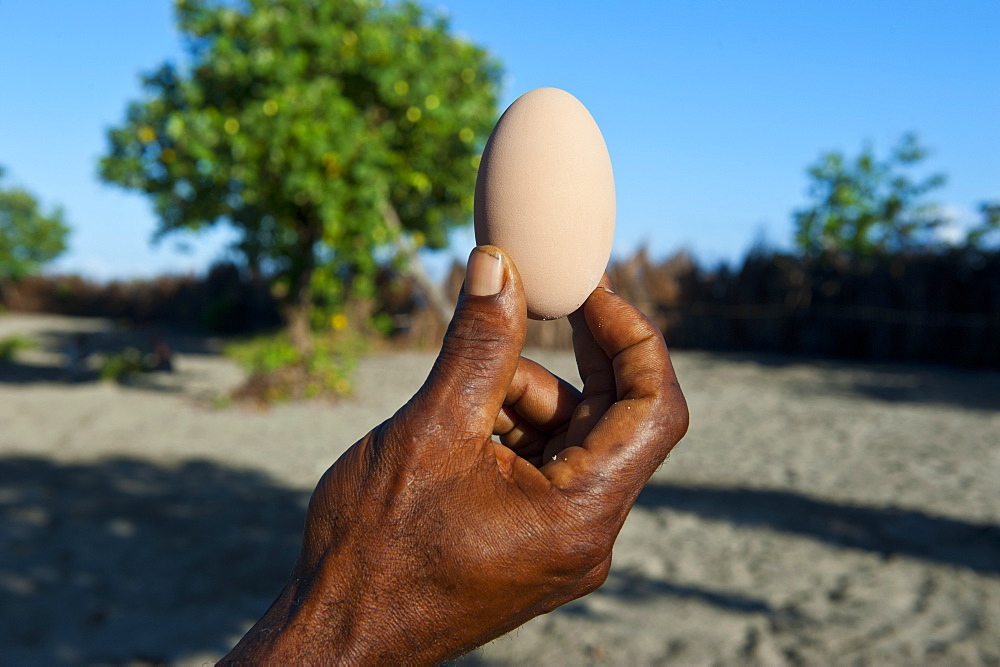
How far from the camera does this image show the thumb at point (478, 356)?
3.86 feet

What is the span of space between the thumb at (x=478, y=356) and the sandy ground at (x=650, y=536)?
96.5 inches

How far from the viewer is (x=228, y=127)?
7191 millimetres

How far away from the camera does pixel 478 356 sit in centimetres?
118

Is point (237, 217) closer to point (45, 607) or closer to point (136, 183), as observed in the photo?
point (136, 183)

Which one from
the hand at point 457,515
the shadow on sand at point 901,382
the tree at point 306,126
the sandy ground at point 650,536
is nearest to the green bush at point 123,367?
the sandy ground at point 650,536

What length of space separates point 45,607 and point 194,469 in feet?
8.10

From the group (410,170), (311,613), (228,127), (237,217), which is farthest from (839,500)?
(237,217)

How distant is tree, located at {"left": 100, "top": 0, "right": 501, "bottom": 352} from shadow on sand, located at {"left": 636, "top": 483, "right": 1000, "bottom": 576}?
Result: 13.6 ft

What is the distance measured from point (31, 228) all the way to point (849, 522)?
45987 millimetres

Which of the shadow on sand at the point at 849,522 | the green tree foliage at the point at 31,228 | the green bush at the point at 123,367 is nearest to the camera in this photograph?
the shadow on sand at the point at 849,522

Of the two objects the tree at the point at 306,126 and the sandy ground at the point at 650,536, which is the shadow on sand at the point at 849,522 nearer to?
the sandy ground at the point at 650,536

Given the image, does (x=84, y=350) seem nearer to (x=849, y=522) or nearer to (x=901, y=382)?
(x=849, y=522)

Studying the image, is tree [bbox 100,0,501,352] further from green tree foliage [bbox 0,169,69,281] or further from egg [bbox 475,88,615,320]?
green tree foliage [bbox 0,169,69,281]

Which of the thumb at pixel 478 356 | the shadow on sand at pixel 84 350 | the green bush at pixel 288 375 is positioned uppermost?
the thumb at pixel 478 356
